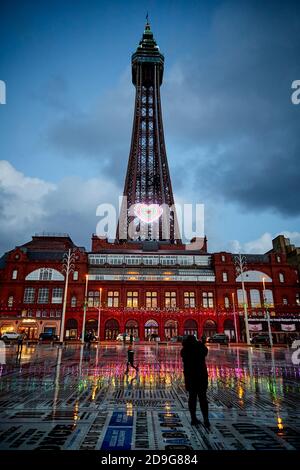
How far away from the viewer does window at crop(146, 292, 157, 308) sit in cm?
5850

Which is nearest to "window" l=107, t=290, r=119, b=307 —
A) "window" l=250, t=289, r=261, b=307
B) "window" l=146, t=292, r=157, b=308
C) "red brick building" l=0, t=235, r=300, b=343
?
"red brick building" l=0, t=235, r=300, b=343

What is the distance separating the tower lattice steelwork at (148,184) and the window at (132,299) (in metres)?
31.0

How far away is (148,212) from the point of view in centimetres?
9638

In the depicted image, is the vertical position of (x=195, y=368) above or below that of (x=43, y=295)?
below

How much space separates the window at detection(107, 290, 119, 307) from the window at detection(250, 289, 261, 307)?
2678cm

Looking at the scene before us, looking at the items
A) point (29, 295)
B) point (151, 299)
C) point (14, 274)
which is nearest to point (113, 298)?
point (151, 299)

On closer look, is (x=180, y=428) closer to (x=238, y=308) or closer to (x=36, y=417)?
(x=36, y=417)

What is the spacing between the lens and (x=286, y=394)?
28.1 feet

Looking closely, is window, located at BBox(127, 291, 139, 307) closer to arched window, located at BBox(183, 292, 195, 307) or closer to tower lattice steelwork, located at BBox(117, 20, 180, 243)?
arched window, located at BBox(183, 292, 195, 307)

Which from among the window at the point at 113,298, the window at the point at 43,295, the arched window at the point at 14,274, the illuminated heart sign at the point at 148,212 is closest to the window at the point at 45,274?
the window at the point at 43,295

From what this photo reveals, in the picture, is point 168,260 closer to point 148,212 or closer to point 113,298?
point 113,298

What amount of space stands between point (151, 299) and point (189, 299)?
758cm

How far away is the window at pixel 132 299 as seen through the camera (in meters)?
58.3

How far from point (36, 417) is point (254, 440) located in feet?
13.8
